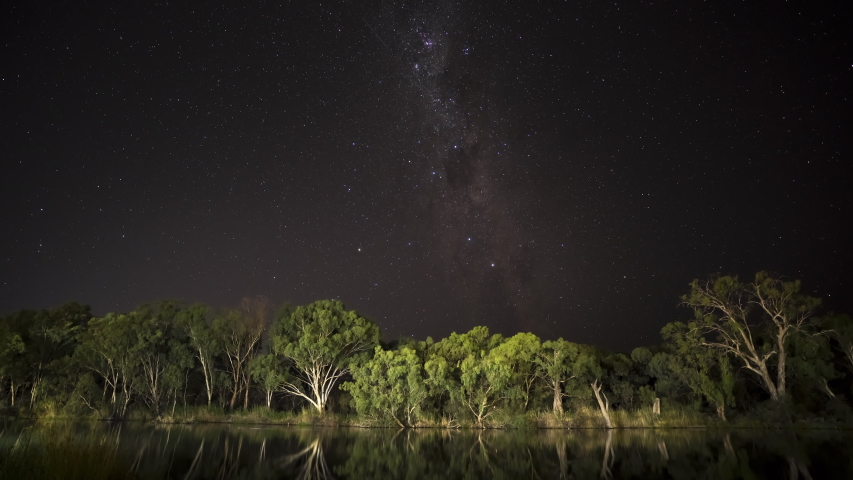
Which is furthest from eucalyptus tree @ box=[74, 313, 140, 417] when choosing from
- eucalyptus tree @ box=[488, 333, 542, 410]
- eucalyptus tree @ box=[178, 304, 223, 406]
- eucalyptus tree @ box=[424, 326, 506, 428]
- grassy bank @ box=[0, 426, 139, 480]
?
grassy bank @ box=[0, 426, 139, 480]

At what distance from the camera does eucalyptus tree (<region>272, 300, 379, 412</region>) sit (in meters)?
34.6

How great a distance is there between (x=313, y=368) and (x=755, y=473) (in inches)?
1129

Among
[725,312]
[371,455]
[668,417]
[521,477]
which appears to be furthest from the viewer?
[725,312]

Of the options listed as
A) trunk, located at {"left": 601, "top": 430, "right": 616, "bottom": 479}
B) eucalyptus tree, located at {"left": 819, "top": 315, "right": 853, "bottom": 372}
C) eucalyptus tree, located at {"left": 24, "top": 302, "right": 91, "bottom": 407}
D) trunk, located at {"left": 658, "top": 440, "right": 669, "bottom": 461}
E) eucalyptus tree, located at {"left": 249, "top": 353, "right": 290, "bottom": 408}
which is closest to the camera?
trunk, located at {"left": 601, "top": 430, "right": 616, "bottom": 479}

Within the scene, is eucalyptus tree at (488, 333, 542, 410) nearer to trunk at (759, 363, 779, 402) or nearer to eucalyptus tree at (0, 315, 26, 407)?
trunk at (759, 363, 779, 402)

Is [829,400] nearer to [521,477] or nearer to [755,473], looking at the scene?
[755,473]

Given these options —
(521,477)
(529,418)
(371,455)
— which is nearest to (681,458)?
(521,477)

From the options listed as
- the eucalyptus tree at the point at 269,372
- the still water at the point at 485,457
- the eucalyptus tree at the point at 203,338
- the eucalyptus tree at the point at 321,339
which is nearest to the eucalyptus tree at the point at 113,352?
the eucalyptus tree at the point at 203,338

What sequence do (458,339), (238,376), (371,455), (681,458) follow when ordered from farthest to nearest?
(238,376) → (458,339) → (371,455) → (681,458)

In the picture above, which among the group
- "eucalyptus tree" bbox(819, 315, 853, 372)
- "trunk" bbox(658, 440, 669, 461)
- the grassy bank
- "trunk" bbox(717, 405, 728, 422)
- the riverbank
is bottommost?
the riverbank

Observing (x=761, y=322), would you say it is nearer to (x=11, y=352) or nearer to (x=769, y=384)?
(x=769, y=384)

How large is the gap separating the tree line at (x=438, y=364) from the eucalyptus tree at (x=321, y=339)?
11 cm

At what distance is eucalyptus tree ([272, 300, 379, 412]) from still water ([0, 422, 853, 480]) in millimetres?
11342

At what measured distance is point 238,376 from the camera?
40.4 m
